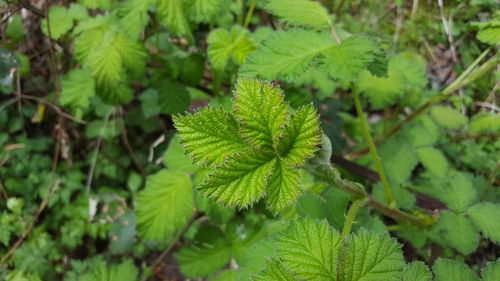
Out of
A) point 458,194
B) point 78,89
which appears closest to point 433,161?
point 458,194

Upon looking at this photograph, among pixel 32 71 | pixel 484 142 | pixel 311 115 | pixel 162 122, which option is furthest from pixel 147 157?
pixel 484 142

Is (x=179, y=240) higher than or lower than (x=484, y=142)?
lower

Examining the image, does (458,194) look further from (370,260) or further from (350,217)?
(370,260)

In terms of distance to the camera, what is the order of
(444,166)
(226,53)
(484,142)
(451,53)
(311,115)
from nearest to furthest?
(311,115)
(226,53)
(444,166)
(484,142)
(451,53)

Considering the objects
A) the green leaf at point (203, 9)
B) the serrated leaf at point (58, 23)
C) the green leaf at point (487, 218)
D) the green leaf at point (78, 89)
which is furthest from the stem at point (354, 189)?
the serrated leaf at point (58, 23)

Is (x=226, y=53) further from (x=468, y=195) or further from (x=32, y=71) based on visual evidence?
(x=32, y=71)

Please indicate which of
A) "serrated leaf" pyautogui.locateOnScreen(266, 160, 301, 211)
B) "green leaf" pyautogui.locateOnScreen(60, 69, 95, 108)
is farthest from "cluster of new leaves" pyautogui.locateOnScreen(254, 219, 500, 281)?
"green leaf" pyautogui.locateOnScreen(60, 69, 95, 108)

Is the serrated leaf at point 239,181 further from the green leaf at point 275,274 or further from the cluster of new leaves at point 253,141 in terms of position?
the green leaf at point 275,274

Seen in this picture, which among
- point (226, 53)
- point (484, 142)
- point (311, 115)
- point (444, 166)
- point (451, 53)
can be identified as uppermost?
point (311, 115)
